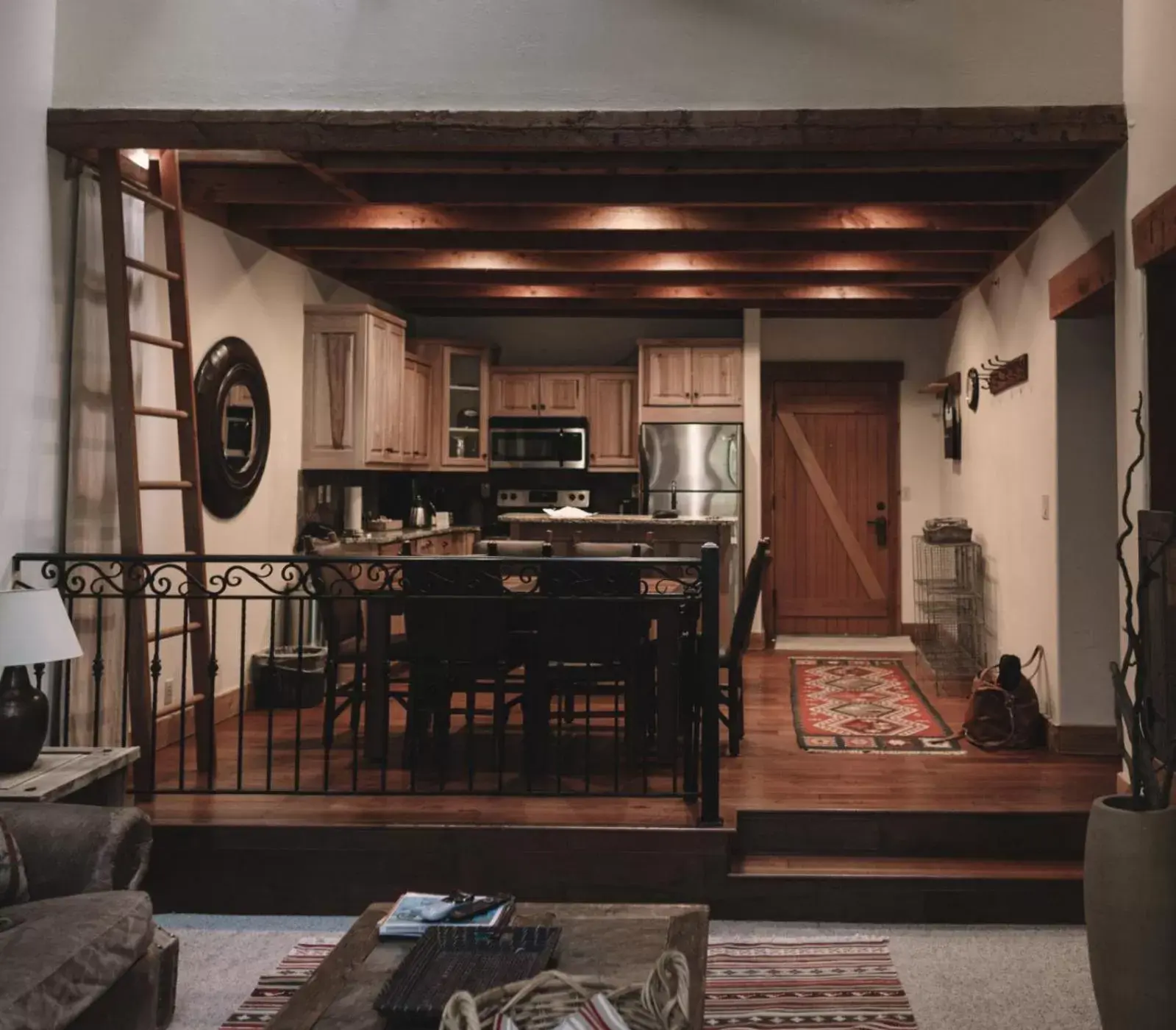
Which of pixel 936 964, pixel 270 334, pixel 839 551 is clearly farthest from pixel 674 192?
pixel 839 551

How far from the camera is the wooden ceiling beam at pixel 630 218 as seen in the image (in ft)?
17.4

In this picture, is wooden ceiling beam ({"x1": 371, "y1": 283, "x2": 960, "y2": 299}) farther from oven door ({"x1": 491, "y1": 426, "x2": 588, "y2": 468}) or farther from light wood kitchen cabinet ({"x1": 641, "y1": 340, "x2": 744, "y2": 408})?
oven door ({"x1": 491, "y1": 426, "x2": 588, "y2": 468})

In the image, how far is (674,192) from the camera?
4887mm

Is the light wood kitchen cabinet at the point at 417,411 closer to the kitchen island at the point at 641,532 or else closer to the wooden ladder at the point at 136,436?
the kitchen island at the point at 641,532

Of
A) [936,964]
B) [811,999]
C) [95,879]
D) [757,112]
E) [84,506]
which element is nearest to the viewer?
[95,879]

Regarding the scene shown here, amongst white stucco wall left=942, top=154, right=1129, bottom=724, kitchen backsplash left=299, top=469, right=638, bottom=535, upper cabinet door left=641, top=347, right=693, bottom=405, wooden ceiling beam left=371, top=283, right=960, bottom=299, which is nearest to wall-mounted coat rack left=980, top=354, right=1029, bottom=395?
white stucco wall left=942, top=154, right=1129, bottom=724

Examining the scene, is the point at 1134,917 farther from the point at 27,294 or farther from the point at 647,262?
the point at 647,262

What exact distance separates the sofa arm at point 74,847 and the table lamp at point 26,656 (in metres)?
0.34

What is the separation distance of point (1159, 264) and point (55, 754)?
157 inches

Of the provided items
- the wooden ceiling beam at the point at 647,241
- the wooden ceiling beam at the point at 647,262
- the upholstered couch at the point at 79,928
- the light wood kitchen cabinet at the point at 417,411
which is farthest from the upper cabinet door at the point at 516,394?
the upholstered couch at the point at 79,928

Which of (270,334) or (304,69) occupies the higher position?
(304,69)

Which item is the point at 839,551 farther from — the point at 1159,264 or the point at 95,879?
the point at 95,879

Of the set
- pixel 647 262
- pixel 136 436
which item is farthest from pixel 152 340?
pixel 647 262

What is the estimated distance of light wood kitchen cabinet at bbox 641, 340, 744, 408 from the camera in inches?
316
